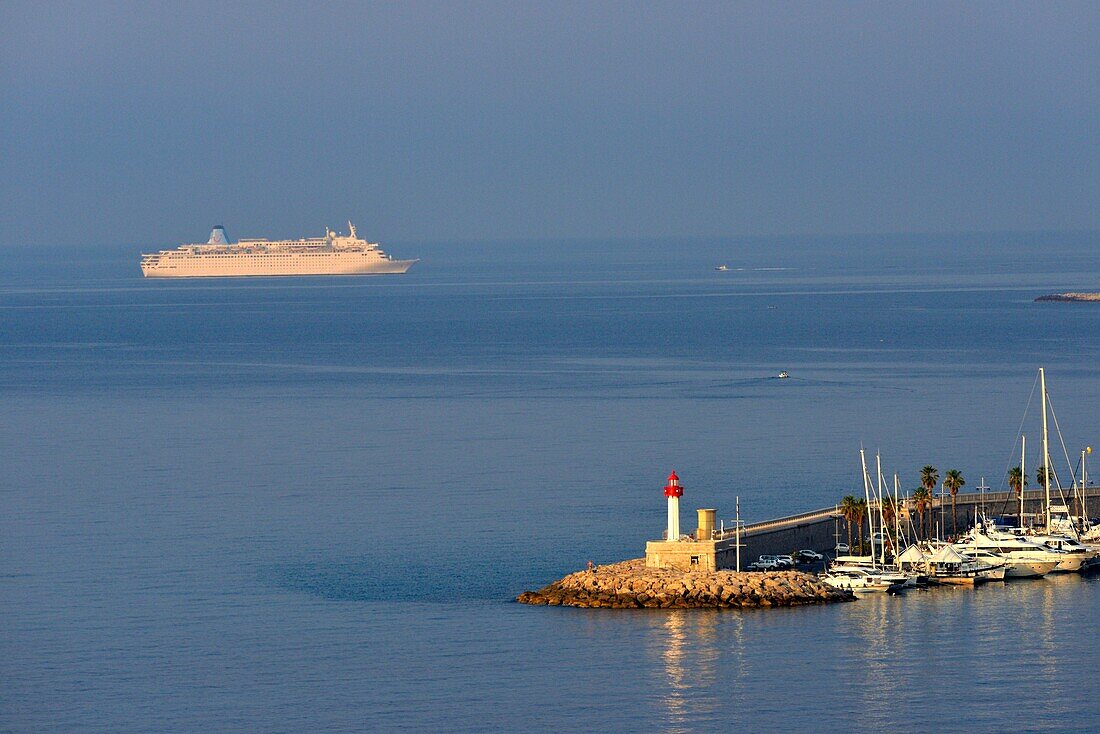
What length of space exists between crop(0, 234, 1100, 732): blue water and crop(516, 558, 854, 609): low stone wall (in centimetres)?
55

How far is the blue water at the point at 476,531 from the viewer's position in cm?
3341

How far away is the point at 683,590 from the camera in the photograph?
3950cm

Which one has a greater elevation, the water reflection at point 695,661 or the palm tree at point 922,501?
the palm tree at point 922,501

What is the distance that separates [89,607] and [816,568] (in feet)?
49.0

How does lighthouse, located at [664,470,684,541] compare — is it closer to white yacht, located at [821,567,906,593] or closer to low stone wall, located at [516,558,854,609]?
low stone wall, located at [516,558,854,609]

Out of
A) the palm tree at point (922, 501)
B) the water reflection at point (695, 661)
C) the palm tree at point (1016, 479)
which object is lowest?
the water reflection at point (695, 661)

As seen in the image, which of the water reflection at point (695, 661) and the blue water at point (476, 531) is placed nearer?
the water reflection at point (695, 661)

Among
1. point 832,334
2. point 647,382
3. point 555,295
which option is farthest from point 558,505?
point 555,295

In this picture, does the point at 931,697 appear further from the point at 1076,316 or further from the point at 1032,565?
the point at 1076,316

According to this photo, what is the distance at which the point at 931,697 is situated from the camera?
3291 cm

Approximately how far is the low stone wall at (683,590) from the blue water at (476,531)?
0.55m

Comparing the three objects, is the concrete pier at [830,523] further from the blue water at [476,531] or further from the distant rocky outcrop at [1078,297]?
the distant rocky outcrop at [1078,297]

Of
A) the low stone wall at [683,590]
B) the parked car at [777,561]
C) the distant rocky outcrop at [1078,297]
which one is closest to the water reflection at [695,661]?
the low stone wall at [683,590]

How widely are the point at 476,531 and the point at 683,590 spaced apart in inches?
409
